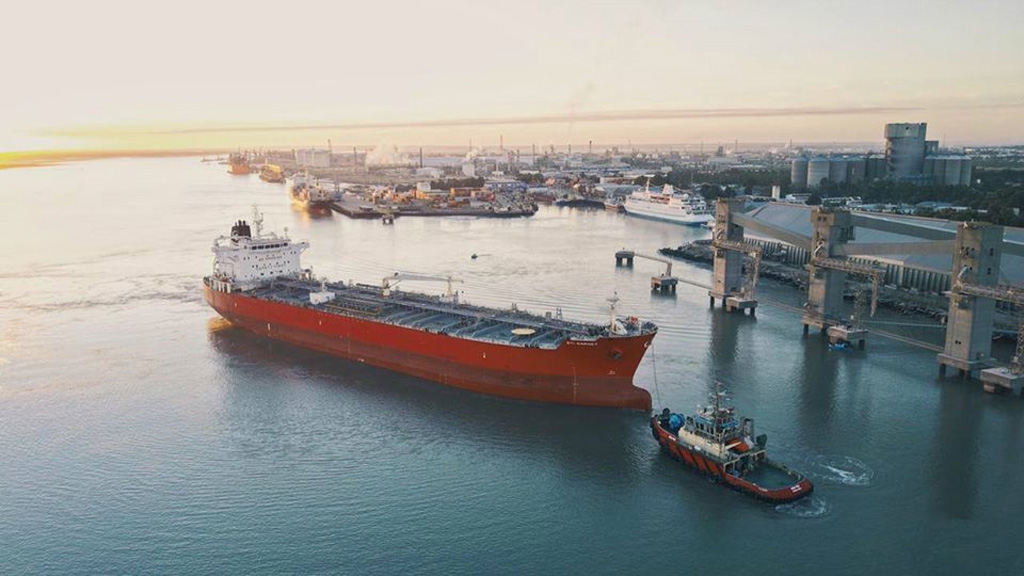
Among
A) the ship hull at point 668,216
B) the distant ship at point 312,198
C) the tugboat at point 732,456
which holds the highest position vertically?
the distant ship at point 312,198

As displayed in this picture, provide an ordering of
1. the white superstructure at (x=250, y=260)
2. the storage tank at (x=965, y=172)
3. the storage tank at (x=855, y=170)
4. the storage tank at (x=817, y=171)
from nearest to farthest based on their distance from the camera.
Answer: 1. the white superstructure at (x=250, y=260)
2. the storage tank at (x=965, y=172)
3. the storage tank at (x=817, y=171)
4. the storage tank at (x=855, y=170)

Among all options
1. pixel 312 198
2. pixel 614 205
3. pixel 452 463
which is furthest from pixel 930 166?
pixel 452 463

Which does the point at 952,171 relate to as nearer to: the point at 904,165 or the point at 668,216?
the point at 904,165

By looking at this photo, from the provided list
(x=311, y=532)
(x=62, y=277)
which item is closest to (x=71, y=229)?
(x=62, y=277)

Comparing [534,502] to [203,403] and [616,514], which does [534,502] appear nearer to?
[616,514]

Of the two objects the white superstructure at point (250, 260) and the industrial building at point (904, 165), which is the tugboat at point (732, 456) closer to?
the white superstructure at point (250, 260)

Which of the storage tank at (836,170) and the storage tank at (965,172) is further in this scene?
the storage tank at (836,170)

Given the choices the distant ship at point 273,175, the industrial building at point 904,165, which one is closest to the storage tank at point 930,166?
the industrial building at point 904,165
